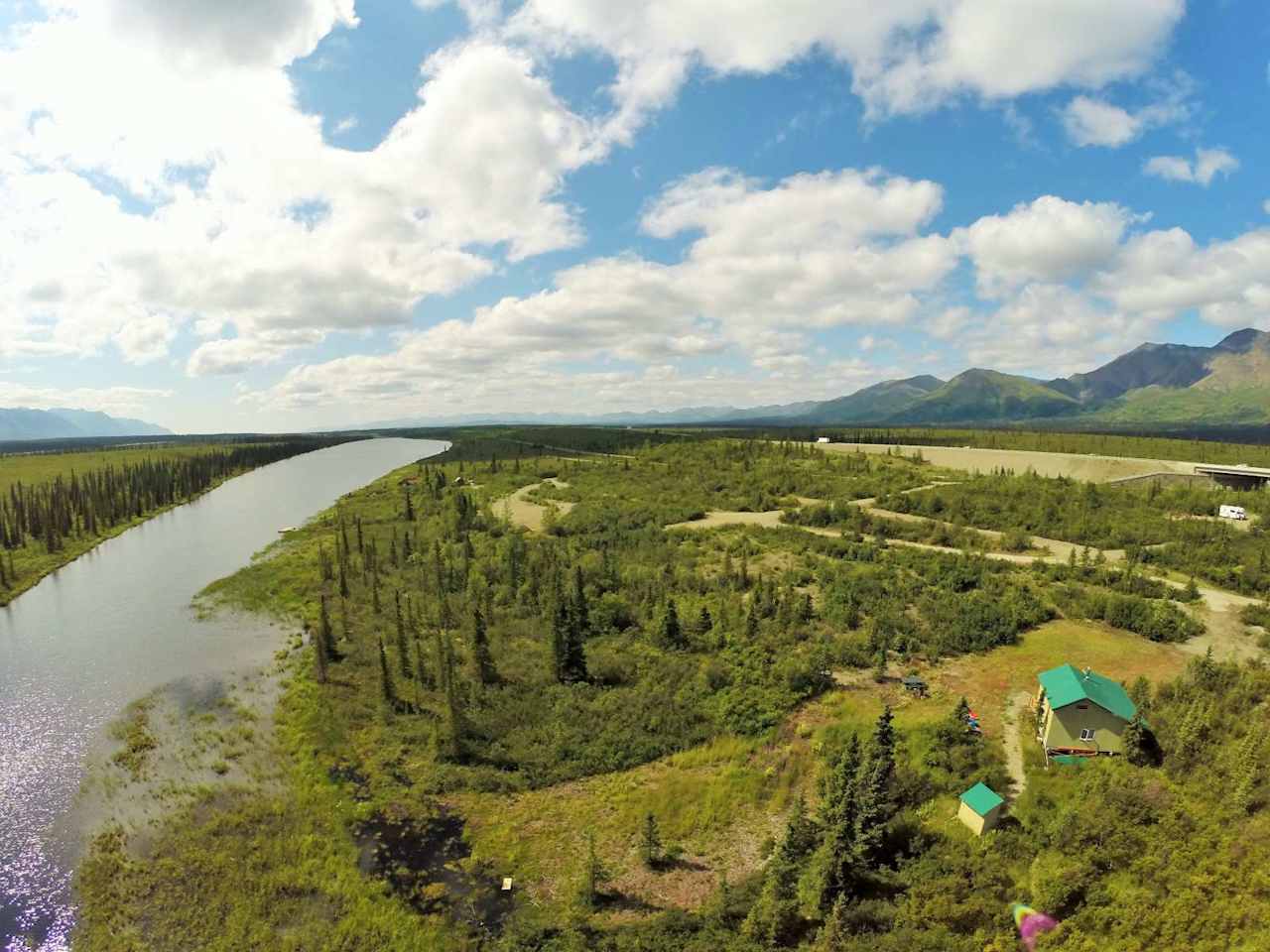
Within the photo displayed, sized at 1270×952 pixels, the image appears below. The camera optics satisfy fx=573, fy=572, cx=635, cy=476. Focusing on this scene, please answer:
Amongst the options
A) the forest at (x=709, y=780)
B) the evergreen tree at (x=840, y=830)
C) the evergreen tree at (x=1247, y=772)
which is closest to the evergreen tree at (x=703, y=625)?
the forest at (x=709, y=780)

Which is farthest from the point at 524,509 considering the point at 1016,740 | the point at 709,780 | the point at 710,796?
the point at 1016,740

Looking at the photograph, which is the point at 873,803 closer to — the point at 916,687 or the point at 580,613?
the point at 916,687

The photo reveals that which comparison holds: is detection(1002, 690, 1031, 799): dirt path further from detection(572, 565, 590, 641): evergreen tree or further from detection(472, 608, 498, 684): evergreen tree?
detection(472, 608, 498, 684): evergreen tree

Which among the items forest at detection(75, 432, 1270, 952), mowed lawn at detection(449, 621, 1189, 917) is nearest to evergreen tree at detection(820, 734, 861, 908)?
forest at detection(75, 432, 1270, 952)

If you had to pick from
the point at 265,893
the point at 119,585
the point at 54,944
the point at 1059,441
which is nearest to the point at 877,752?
the point at 265,893

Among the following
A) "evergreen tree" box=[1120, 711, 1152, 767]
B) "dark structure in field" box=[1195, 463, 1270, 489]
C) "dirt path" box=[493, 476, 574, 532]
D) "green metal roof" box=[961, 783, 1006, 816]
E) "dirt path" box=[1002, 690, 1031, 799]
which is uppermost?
"dark structure in field" box=[1195, 463, 1270, 489]

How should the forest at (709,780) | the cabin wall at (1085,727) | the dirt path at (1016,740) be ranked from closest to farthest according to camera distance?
the forest at (709,780), the dirt path at (1016,740), the cabin wall at (1085,727)

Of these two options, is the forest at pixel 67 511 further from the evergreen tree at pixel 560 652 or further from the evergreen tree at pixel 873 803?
the evergreen tree at pixel 873 803
